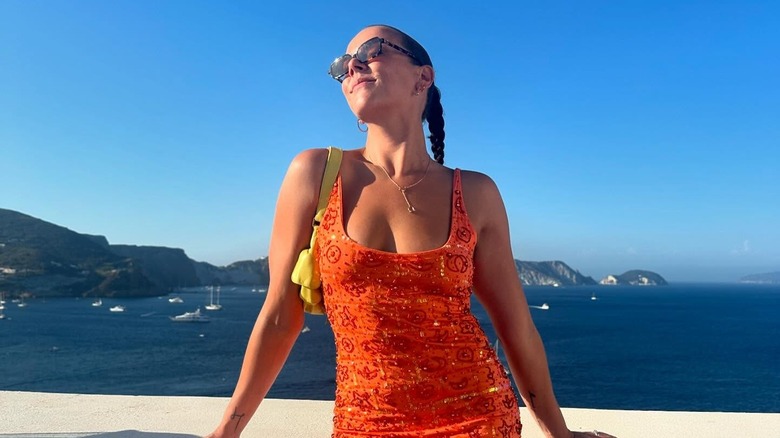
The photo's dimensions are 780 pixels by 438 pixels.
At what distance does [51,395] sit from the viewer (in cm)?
416

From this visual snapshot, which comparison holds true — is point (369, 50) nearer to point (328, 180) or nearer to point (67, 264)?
point (328, 180)

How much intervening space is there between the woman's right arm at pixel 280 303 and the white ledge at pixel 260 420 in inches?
67.2

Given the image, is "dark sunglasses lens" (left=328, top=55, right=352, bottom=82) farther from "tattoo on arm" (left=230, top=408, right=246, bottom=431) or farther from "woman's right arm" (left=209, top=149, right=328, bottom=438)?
"tattoo on arm" (left=230, top=408, right=246, bottom=431)

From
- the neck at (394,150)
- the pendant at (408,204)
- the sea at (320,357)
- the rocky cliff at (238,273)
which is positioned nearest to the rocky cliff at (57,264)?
the sea at (320,357)

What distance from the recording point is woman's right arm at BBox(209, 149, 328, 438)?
165 centimetres

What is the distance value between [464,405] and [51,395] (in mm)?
3725

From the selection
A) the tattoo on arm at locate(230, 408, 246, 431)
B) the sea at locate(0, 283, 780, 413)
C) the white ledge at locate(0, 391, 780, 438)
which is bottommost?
the sea at locate(0, 283, 780, 413)

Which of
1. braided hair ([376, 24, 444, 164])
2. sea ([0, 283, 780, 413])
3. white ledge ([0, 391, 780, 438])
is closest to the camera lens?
braided hair ([376, 24, 444, 164])

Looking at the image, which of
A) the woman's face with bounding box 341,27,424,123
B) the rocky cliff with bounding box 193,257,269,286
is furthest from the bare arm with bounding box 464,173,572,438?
the rocky cliff with bounding box 193,257,269,286

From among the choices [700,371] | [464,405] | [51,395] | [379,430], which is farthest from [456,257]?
[700,371]

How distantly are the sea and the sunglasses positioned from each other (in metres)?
30.4

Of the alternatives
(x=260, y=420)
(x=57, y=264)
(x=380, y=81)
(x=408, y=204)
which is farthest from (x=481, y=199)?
(x=57, y=264)

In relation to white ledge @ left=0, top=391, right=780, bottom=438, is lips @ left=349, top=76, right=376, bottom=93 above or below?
above

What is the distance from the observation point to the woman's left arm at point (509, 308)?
72.5 inches
